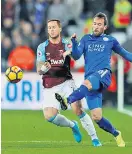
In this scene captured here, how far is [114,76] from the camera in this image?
69.7ft

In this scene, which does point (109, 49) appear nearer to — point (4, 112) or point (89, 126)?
point (89, 126)

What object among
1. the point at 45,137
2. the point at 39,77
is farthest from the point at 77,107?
the point at 39,77

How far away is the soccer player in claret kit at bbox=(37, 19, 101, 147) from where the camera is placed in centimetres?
1310

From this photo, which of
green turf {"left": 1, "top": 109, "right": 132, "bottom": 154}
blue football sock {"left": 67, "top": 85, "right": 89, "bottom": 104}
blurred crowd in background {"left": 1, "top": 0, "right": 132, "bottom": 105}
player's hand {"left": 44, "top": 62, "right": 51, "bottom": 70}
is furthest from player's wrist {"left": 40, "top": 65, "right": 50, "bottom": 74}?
blurred crowd in background {"left": 1, "top": 0, "right": 132, "bottom": 105}

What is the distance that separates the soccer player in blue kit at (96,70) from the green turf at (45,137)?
47cm

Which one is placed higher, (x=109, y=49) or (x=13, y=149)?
(x=109, y=49)

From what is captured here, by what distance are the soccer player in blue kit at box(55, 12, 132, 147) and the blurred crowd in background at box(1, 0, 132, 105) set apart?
35.4 feet

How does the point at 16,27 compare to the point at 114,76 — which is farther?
the point at 16,27

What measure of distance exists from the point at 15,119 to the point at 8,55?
581cm

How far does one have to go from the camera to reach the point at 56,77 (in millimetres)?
13344

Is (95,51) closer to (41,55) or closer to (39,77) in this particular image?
(41,55)

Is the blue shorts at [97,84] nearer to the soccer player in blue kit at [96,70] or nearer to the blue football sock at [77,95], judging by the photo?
the soccer player in blue kit at [96,70]

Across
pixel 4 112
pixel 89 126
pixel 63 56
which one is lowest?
pixel 4 112

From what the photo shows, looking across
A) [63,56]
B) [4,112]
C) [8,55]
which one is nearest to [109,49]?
[63,56]
